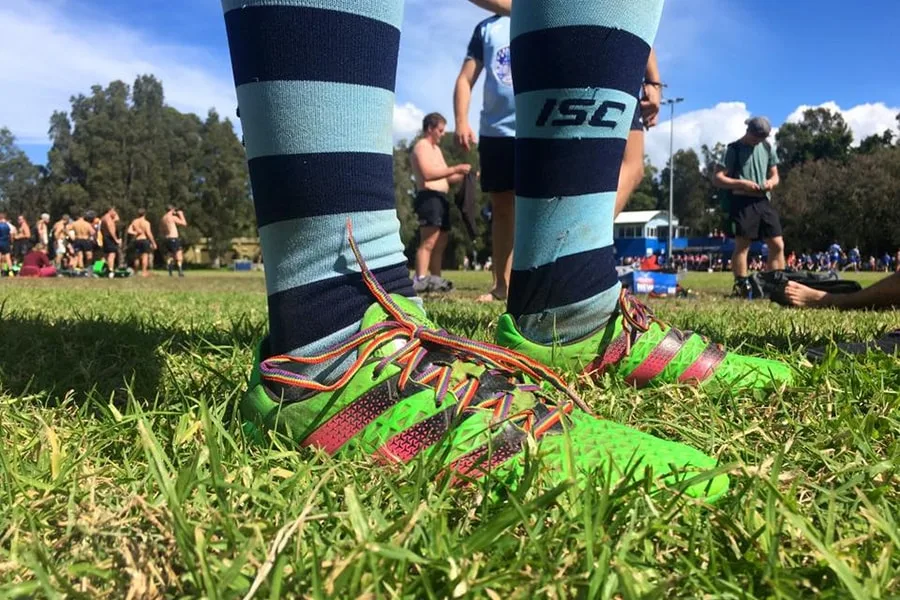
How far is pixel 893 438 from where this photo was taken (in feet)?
3.45

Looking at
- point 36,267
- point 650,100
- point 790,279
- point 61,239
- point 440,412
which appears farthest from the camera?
point 61,239

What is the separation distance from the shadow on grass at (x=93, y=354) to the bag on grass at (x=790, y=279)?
3706mm

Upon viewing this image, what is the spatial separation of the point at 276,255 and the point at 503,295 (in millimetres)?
4241

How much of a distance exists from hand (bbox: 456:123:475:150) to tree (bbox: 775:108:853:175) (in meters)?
65.0

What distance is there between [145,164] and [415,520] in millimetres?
51163

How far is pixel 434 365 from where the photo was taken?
1021mm

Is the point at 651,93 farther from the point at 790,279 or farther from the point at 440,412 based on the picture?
the point at 440,412

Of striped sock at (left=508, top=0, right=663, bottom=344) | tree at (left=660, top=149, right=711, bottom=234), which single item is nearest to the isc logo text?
striped sock at (left=508, top=0, right=663, bottom=344)

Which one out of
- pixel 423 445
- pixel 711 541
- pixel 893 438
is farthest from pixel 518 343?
pixel 711 541

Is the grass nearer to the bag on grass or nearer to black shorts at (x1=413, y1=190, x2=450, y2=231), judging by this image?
the bag on grass

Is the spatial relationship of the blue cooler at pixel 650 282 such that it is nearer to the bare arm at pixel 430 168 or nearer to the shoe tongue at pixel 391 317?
the bare arm at pixel 430 168

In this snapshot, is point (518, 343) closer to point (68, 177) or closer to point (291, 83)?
point (291, 83)

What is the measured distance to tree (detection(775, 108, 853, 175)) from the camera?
209 feet

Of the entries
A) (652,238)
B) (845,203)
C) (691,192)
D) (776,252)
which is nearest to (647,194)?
(691,192)
